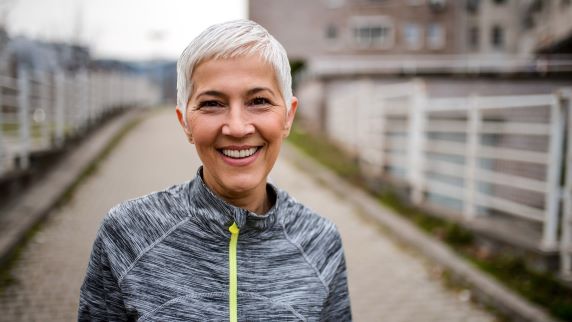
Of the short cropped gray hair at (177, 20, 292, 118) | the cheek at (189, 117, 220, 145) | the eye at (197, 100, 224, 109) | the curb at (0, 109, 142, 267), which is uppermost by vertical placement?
the short cropped gray hair at (177, 20, 292, 118)

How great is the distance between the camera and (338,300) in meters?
1.68

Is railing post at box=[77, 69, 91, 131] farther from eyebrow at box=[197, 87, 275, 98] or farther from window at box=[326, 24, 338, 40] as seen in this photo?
window at box=[326, 24, 338, 40]

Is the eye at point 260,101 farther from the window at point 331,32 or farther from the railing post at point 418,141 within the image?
the window at point 331,32

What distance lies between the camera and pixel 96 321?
1.52m

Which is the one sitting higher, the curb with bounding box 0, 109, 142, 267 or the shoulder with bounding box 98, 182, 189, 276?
the shoulder with bounding box 98, 182, 189, 276

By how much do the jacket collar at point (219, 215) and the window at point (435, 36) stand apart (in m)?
35.3

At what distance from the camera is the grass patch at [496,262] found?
433 cm

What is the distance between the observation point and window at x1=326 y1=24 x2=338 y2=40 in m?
33.4

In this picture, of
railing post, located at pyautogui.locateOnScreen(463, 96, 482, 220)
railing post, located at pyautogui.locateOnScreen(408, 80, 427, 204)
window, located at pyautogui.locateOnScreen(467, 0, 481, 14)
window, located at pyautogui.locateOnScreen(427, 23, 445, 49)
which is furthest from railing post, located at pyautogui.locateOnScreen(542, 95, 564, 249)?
window, located at pyautogui.locateOnScreen(467, 0, 481, 14)

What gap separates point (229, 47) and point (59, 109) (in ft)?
32.3

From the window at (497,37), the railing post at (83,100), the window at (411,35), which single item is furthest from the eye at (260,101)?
the window at (497,37)

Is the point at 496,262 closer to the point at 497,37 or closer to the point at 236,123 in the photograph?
the point at 236,123

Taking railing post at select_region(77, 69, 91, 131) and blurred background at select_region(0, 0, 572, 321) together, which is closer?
blurred background at select_region(0, 0, 572, 321)

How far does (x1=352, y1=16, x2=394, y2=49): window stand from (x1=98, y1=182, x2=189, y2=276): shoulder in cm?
3347
